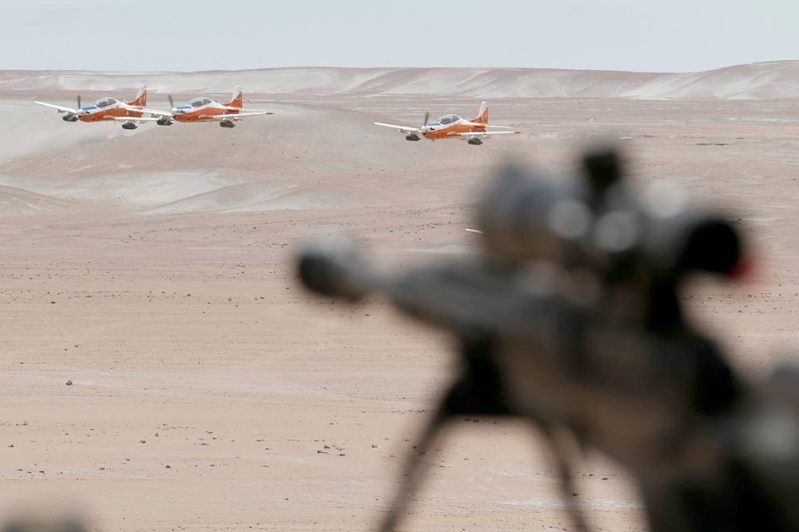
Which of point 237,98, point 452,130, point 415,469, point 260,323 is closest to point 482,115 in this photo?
point 452,130

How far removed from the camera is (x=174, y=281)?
2714 cm

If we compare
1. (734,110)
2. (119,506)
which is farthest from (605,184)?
(734,110)

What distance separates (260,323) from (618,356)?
849 inches

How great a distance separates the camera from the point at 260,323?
22859 millimetres

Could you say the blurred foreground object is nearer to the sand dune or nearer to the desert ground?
the desert ground

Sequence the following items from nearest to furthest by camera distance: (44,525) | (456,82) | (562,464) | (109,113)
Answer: (562,464) < (44,525) < (109,113) < (456,82)

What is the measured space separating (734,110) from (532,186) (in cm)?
10151

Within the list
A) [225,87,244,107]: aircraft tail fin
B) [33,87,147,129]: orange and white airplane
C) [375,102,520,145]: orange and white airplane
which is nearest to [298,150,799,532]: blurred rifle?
[375,102,520,145]: orange and white airplane

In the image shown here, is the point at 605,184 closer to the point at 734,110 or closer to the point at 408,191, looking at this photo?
the point at 408,191

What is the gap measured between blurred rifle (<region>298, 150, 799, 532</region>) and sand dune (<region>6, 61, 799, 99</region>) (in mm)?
133419

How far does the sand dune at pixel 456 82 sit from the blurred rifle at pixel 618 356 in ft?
438

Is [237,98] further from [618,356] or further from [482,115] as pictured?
[618,356]

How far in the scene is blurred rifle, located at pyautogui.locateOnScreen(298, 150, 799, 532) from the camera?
132 centimetres

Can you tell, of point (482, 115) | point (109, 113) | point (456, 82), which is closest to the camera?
point (482, 115)
